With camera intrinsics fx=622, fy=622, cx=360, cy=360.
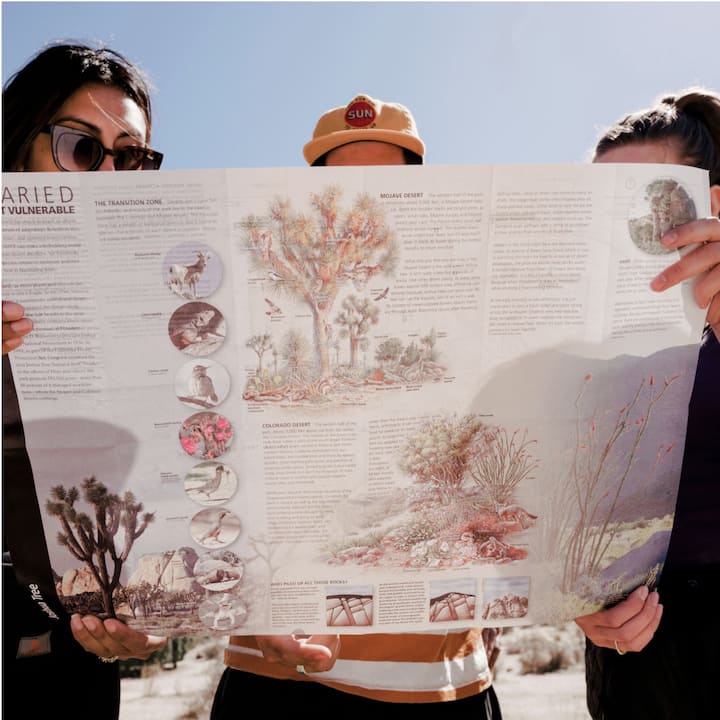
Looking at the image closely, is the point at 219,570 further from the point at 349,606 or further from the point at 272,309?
the point at 272,309

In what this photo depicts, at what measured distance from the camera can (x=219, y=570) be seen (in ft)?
4.44

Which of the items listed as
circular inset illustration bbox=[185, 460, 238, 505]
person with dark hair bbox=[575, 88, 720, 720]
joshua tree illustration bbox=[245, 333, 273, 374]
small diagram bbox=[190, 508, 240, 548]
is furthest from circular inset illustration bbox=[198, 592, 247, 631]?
person with dark hair bbox=[575, 88, 720, 720]

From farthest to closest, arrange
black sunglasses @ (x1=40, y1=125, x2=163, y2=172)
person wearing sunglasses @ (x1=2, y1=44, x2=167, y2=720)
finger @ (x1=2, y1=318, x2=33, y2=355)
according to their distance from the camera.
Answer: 1. black sunglasses @ (x1=40, y1=125, x2=163, y2=172)
2. person wearing sunglasses @ (x1=2, y1=44, x2=167, y2=720)
3. finger @ (x1=2, y1=318, x2=33, y2=355)

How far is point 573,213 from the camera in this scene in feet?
4.12

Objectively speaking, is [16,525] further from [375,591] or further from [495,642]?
[495,642]

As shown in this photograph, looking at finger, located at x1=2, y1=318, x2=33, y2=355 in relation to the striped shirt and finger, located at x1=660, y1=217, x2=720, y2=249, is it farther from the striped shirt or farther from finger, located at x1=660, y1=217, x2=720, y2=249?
finger, located at x1=660, y1=217, x2=720, y2=249

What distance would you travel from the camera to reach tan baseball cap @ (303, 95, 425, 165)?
5.60 feet

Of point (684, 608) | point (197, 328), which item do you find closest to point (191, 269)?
point (197, 328)

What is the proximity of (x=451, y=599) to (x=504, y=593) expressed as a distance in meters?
0.12

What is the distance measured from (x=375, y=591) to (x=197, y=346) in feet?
2.19

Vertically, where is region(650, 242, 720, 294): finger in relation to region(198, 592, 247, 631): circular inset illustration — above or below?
above

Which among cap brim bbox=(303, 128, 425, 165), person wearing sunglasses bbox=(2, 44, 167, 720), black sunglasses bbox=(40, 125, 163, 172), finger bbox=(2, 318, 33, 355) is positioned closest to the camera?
finger bbox=(2, 318, 33, 355)

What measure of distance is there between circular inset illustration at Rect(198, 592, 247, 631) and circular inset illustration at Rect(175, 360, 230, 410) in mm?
437

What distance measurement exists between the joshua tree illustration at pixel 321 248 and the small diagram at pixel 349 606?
20.5 inches
